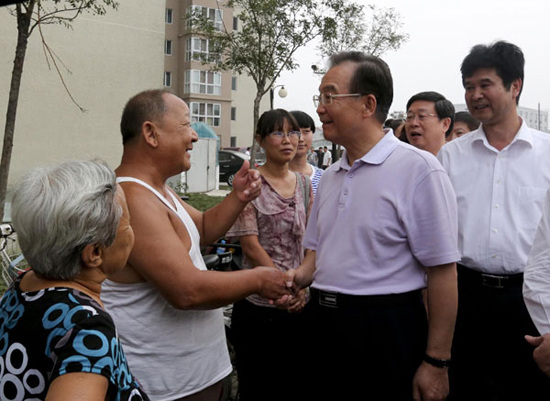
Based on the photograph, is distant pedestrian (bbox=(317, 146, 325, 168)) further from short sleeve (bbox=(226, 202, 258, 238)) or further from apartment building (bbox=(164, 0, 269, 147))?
short sleeve (bbox=(226, 202, 258, 238))

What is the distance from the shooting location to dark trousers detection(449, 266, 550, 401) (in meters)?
2.88

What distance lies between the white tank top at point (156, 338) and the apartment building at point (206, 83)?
45.3 meters

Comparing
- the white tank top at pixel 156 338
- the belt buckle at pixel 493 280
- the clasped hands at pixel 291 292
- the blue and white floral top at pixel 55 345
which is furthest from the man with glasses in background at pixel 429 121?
the blue and white floral top at pixel 55 345

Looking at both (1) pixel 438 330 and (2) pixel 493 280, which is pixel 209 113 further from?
(1) pixel 438 330

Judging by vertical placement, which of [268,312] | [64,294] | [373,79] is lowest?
[268,312]

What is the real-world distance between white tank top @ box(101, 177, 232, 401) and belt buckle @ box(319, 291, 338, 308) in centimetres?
57

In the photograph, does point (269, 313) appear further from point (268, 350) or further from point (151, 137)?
point (151, 137)

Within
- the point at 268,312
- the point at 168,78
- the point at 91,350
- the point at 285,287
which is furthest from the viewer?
the point at 168,78

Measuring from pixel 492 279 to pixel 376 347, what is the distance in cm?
87

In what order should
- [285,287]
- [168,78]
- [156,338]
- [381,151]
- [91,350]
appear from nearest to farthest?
[91,350] < [156,338] < [381,151] < [285,287] < [168,78]

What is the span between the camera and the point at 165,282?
2.15 metres

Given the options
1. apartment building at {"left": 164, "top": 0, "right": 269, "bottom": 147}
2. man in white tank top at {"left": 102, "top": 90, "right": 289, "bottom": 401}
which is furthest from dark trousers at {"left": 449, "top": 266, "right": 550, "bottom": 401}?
apartment building at {"left": 164, "top": 0, "right": 269, "bottom": 147}

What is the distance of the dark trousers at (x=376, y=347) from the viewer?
7.91 ft

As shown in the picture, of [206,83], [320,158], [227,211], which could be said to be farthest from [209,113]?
[227,211]
